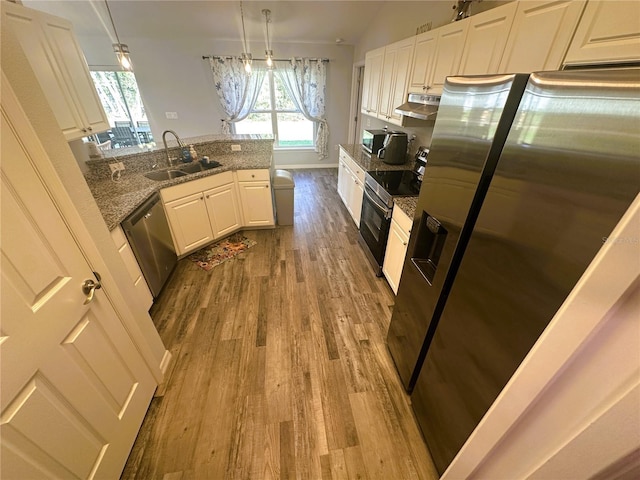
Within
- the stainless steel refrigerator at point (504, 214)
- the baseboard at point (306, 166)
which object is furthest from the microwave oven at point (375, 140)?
the baseboard at point (306, 166)

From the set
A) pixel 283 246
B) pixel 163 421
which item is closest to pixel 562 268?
pixel 163 421

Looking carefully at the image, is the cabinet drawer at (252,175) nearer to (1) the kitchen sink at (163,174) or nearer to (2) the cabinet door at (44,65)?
(1) the kitchen sink at (163,174)

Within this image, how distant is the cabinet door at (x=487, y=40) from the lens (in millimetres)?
1353

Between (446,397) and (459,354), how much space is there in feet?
0.89

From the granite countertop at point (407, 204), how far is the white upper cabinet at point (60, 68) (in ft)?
8.14

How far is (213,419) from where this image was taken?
1.45 metres

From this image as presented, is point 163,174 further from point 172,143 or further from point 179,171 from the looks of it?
point 172,143

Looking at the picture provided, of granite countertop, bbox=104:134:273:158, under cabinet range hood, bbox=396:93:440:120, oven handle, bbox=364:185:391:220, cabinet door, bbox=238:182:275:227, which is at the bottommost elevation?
cabinet door, bbox=238:182:275:227

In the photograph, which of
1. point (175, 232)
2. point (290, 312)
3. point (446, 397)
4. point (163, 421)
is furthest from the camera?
point (175, 232)

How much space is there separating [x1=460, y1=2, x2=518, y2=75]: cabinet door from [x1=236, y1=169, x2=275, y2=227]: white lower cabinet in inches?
85.1

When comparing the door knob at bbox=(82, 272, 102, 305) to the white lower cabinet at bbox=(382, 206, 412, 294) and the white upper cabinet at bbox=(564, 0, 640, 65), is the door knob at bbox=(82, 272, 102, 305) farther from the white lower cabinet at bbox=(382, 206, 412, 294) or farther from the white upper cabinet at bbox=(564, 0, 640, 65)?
the white upper cabinet at bbox=(564, 0, 640, 65)

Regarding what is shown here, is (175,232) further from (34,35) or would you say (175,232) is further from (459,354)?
(459,354)

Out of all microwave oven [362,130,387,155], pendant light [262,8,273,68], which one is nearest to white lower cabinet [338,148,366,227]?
microwave oven [362,130,387,155]

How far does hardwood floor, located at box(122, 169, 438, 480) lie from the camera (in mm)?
1293
